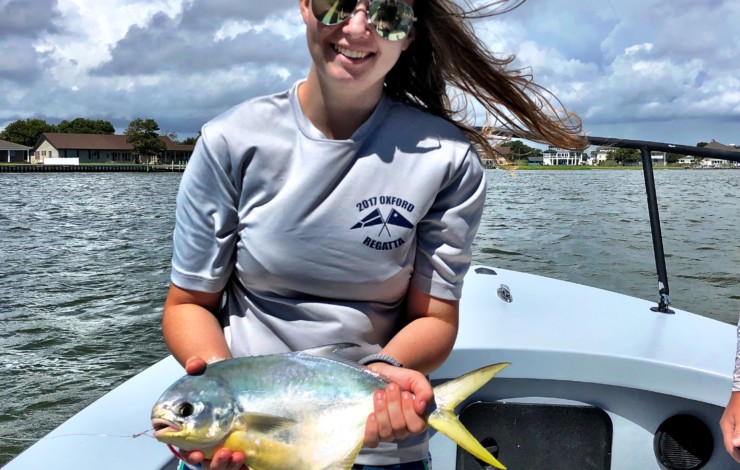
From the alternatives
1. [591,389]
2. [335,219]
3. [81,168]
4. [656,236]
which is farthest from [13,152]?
[335,219]

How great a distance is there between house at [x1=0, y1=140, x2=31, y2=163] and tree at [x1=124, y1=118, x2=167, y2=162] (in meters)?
16.1

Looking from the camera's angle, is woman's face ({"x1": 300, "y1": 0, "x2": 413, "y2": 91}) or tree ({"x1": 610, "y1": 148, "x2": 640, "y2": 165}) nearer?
woman's face ({"x1": 300, "y1": 0, "x2": 413, "y2": 91})

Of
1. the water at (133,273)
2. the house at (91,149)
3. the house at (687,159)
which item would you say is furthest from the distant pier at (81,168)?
the water at (133,273)

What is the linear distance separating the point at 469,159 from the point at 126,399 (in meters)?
1.10

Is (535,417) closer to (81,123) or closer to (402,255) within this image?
(402,255)

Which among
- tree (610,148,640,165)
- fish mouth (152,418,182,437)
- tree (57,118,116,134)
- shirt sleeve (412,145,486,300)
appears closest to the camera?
fish mouth (152,418,182,437)

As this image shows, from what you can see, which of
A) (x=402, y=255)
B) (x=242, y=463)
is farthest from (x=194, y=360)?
(x=402, y=255)

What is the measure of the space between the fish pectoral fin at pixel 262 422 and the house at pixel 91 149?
4425 inches

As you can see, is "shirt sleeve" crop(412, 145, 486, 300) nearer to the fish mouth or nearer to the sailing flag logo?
the sailing flag logo

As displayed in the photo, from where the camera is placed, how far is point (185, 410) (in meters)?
1.31

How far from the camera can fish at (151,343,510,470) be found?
1.32 meters

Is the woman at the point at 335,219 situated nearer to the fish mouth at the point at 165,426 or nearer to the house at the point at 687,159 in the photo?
the fish mouth at the point at 165,426

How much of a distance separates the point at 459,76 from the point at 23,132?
415ft

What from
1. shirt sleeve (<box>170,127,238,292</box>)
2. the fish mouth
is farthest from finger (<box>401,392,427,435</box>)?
shirt sleeve (<box>170,127,238,292</box>)
